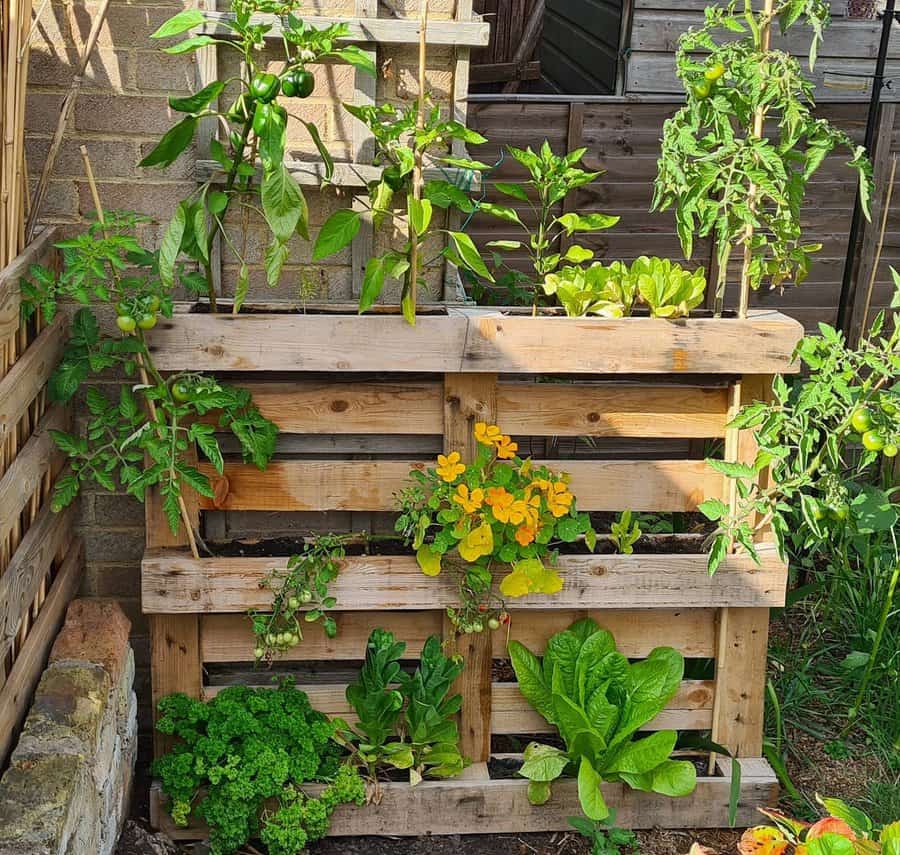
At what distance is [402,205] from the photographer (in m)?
3.04

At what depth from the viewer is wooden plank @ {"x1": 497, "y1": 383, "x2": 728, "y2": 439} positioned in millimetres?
2967

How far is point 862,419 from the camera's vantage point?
8.80 ft

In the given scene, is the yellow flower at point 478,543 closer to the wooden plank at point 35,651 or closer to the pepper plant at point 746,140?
the pepper plant at point 746,140

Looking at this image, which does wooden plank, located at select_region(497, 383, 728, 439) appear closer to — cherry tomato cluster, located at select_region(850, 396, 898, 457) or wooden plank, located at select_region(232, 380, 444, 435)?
wooden plank, located at select_region(232, 380, 444, 435)

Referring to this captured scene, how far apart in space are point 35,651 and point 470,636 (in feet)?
3.59

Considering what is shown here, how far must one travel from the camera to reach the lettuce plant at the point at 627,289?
9.57ft

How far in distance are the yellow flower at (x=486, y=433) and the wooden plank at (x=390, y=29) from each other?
959 millimetres

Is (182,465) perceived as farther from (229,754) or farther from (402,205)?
(402,205)

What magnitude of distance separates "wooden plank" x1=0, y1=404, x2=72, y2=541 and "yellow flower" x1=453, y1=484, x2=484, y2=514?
39.0 inches

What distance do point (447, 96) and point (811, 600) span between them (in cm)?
228

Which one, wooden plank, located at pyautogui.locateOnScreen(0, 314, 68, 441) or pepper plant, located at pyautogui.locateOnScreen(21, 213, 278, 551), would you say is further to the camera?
pepper plant, located at pyautogui.locateOnScreen(21, 213, 278, 551)

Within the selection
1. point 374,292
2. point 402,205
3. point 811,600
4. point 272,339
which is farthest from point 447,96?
point 811,600

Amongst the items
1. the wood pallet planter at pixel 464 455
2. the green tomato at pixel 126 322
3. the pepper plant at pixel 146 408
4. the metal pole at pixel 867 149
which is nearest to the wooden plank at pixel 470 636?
the wood pallet planter at pixel 464 455

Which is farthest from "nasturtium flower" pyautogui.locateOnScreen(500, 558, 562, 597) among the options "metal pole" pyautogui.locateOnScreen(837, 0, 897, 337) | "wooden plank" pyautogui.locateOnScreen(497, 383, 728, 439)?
"metal pole" pyautogui.locateOnScreen(837, 0, 897, 337)
